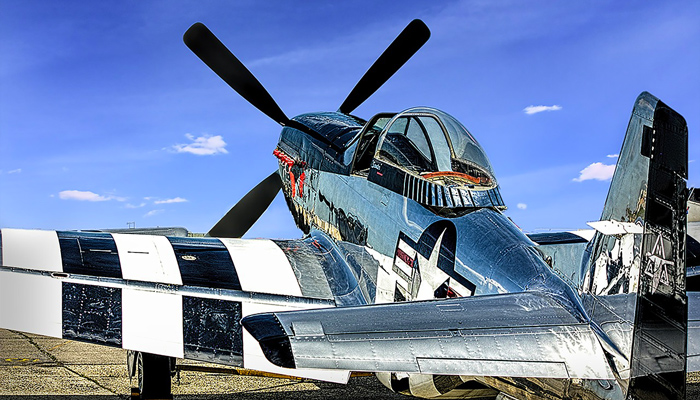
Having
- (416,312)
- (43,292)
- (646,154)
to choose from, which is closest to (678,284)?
(646,154)

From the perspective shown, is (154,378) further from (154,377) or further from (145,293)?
(145,293)

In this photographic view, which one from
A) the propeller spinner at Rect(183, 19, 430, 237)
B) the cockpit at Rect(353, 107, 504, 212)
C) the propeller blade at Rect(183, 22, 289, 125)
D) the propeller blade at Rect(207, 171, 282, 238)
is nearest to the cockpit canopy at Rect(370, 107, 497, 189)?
the cockpit at Rect(353, 107, 504, 212)

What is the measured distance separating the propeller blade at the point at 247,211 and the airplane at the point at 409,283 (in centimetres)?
117

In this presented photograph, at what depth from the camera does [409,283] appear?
452cm

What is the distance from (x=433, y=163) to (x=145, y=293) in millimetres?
2554

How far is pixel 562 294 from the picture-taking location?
3.52 meters

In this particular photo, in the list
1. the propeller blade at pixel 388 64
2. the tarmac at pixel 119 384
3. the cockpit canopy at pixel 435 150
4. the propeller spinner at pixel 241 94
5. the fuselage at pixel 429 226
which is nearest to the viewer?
the fuselage at pixel 429 226

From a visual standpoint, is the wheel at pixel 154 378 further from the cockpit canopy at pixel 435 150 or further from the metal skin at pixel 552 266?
the cockpit canopy at pixel 435 150

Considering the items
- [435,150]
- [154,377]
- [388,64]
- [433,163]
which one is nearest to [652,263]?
[433,163]

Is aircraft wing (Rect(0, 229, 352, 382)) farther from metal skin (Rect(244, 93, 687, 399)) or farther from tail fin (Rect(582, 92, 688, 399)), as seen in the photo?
tail fin (Rect(582, 92, 688, 399))

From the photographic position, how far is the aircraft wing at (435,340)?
9.02ft

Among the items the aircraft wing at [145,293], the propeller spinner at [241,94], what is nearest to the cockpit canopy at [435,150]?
the aircraft wing at [145,293]

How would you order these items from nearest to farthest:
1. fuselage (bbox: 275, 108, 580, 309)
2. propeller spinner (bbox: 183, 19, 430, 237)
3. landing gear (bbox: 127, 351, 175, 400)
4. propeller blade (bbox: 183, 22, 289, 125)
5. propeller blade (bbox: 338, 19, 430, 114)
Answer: fuselage (bbox: 275, 108, 580, 309)
landing gear (bbox: 127, 351, 175, 400)
propeller spinner (bbox: 183, 19, 430, 237)
propeller blade (bbox: 183, 22, 289, 125)
propeller blade (bbox: 338, 19, 430, 114)

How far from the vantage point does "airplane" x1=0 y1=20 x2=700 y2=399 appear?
2.94 m
